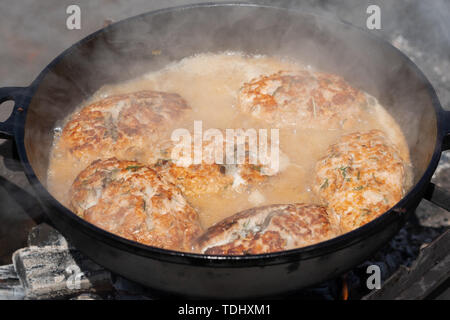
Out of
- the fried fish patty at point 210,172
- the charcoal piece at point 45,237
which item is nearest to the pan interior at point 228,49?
the charcoal piece at point 45,237

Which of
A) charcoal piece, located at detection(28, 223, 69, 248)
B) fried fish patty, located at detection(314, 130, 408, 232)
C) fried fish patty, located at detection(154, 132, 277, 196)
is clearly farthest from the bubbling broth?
charcoal piece, located at detection(28, 223, 69, 248)

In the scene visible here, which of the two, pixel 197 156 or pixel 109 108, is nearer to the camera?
pixel 197 156

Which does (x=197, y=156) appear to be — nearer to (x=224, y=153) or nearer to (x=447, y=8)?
(x=224, y=153)

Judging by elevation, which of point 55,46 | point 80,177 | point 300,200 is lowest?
point 300,200

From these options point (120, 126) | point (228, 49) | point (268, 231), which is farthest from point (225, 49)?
point (268, 231)

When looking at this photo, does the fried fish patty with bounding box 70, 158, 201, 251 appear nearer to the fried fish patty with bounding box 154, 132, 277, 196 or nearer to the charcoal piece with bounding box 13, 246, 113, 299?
the fried fish patty with bounding box 154, 132, 277, 196
